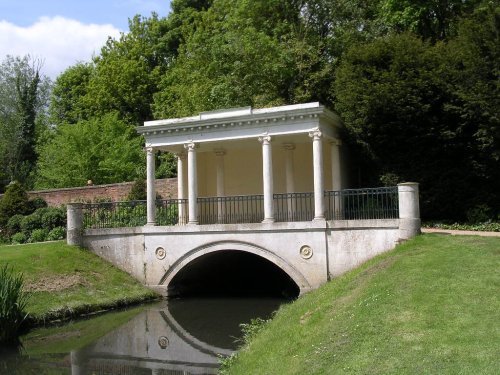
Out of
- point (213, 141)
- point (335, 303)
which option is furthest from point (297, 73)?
point (335, 303)

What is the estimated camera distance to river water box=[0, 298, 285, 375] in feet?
41.0

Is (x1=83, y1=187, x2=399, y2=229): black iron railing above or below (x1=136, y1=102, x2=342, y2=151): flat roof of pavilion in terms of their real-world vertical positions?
below

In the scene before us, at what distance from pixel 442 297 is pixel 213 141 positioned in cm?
1202

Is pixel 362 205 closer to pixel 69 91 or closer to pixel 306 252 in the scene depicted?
pixel 306 252

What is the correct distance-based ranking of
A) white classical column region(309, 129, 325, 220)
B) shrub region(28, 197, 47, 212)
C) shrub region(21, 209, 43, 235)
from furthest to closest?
shrub region(28, 197, 47, 212)
shrub region(21, 209, 43, 235)
white classical column region(309, 129, 325, 220)

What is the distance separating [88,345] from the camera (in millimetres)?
14391

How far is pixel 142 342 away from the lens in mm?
14672

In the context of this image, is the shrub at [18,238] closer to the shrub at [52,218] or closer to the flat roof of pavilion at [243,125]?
the shrub at [52,218]

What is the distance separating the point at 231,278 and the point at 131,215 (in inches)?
212

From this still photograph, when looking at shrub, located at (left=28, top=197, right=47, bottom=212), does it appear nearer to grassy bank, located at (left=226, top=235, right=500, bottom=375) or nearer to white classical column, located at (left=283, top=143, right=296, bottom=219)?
white classical column, located at (left=283, top=143, right=296, bottom=219)

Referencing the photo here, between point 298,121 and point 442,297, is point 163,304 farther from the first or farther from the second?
point 442,297

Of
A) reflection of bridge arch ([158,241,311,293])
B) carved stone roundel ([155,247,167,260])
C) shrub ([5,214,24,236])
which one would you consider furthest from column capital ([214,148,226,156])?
shrub ([5,214,24,236])

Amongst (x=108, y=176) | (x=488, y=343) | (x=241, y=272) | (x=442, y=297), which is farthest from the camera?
(x=108, y=176)

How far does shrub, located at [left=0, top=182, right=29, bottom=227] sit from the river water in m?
13.8
